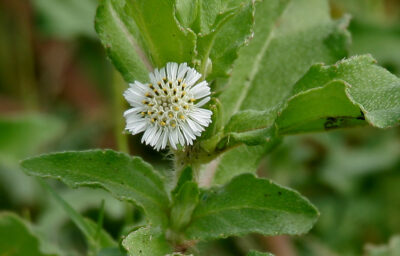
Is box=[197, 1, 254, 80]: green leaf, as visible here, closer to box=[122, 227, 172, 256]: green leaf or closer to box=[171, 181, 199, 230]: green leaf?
box=[171, 181, 199, 230]: green leaf

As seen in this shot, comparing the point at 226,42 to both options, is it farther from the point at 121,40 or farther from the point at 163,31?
the point at 121,40

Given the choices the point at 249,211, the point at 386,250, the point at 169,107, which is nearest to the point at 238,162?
the point at 249,211

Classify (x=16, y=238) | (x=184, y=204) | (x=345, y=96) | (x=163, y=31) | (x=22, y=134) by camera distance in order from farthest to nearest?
(x=22, y=134)
(x=16, y=238)
(x=184, y=204)
(x=163, y=31)
(x=345, y=96)

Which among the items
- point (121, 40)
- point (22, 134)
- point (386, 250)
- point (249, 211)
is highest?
point (22, 134)

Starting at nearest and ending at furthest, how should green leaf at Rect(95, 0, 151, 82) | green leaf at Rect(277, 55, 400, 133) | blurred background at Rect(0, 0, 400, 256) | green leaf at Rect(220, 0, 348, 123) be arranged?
green leaf at Rect(277, 55, 400, 133), green leaf at Rect(95, 0, 151, 82), green leaf at Rect(220, 0, 348, 123), blurred background at Rect(0, 0, 400, 256)

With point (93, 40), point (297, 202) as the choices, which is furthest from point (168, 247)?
point (93, 40)

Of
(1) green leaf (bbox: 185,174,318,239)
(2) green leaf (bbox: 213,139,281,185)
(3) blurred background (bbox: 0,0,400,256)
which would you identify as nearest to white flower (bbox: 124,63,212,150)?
(1) green leaf (bbox: 185,174,318,239)
